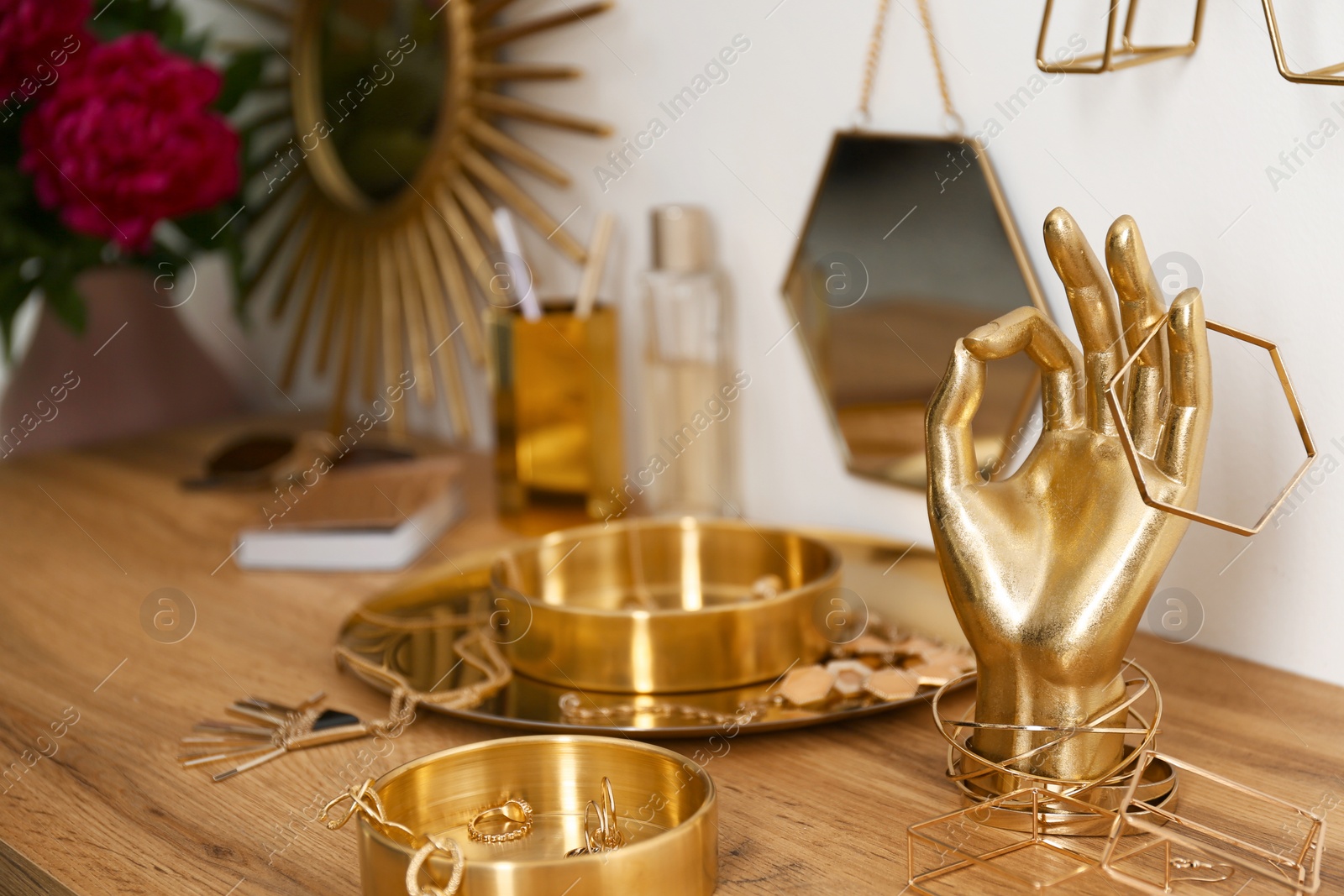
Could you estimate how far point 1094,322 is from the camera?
0.52 m

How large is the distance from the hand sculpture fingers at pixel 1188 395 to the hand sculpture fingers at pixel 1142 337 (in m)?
0.01

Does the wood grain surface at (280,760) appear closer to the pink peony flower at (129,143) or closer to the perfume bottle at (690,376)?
the perfume bottle at (690,376)

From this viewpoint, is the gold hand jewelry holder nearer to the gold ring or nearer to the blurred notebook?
the gold ring

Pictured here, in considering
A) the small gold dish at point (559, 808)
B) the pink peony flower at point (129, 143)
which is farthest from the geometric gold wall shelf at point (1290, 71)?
the pink peony flower at point (129, 143)

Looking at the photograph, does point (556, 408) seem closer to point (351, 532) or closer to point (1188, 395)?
point (351, 532)

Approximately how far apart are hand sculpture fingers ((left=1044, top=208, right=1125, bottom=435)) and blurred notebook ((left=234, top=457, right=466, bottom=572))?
0.56 meters

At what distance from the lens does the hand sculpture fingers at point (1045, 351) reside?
0.52 metres

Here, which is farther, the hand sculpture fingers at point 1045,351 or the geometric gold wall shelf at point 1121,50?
the geometric gold wall shelf at point 1121,50

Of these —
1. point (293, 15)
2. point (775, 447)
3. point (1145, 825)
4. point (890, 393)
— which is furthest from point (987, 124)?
point (293, 15)

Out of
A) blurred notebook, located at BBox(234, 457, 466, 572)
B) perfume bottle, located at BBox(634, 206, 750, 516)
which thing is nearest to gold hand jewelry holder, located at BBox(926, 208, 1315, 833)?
perfume bottle, located at BBox(634, 206, 750, 516)

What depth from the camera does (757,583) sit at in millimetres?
779

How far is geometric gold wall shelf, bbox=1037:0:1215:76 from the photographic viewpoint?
2.05 ft

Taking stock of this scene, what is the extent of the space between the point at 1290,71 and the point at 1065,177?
145 mm

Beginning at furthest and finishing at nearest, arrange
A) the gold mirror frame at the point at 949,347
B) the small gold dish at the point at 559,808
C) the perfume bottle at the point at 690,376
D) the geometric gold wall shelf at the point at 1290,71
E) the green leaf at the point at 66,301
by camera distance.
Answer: the green leaf at the point at 66,301 → the perfume bottle at the point at 690,376 → the gold mirror frame at the point at 949,347 → the geometric gold wall shelf at the point at 1290,71 → the small gold dish at the point at 559,808
